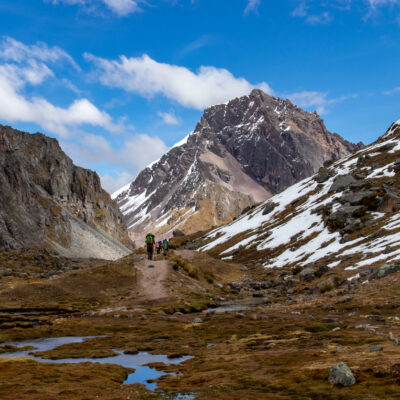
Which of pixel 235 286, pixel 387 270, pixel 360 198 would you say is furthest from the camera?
pixel 360 198

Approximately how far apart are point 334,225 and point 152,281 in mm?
46158

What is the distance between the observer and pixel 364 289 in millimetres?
43219

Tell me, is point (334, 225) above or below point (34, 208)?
below

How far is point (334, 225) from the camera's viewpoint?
89.0 m

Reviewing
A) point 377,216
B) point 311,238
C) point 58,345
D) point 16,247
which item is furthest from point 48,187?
point 58,345

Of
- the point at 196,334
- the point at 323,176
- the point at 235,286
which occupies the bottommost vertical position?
the point at 196,334

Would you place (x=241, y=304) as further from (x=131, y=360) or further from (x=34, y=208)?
(x=34, y=208)

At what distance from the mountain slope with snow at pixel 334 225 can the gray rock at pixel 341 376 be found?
36.8 metres

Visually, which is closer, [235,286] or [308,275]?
[308,275]

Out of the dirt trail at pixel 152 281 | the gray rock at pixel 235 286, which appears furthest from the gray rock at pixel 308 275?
the dirt trail at pixel 152 281

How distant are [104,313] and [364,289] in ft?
95.1

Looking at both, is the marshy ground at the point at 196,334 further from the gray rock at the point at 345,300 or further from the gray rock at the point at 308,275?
the gray rock at the point at 308,275

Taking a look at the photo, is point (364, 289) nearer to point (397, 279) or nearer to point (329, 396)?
point (397, 279)

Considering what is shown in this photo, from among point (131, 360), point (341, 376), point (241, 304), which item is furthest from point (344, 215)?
point (341, 376)
